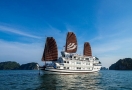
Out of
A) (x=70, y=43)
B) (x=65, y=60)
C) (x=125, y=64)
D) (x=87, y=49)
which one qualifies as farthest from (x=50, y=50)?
(x=125, y=64)

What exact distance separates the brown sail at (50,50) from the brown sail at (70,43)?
696 cm

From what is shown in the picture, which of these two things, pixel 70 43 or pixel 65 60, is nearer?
pixel 65 60

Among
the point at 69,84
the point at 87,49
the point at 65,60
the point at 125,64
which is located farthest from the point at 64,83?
the point at 125,64

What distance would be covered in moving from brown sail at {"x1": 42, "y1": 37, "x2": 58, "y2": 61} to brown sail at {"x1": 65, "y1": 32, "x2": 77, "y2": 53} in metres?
6.96

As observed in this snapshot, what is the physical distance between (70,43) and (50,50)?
9990 millimetres

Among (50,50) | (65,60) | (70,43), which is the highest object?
(70,43)

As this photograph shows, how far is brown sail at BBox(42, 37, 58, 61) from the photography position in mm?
48375

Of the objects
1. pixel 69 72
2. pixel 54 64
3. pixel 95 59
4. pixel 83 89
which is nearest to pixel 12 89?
pixel 83 89

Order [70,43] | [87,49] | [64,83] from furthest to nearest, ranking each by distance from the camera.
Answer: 1. [87,49]
2. [70,43]
3. [64,83]

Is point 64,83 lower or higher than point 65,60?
lower

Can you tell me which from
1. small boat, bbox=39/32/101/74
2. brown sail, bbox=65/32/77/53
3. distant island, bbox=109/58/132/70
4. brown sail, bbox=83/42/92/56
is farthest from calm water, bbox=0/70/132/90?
distant island, bbox=109/58/132/70

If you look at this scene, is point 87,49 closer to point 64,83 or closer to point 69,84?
point 64,83

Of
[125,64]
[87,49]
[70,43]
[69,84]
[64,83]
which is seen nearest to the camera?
[69,84]

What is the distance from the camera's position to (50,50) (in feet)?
161
